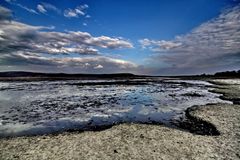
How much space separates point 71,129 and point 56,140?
9.78 ft

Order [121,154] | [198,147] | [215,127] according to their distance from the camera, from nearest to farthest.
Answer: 1. [121,154]
2. [198,147]
3. [215,127]

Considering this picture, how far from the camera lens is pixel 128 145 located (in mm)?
12234

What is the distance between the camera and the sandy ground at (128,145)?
10.8 m

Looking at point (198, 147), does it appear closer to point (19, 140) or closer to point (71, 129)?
point (71, 129)

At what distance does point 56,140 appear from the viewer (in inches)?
519

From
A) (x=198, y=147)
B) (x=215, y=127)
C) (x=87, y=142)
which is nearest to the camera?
(x=198, y=147)

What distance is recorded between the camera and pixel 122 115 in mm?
21281

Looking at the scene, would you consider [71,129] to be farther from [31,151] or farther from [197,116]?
[197,116]

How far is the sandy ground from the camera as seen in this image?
10836 millimetres

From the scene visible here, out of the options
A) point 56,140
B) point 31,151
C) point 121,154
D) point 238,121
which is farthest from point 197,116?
point 31,151

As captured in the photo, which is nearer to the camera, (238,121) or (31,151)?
(31,151)

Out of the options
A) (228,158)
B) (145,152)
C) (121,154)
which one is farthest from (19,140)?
(228,158)

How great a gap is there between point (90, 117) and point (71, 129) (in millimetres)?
4315

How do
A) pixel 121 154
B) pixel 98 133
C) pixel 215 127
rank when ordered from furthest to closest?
pixel 215 127 → pixel 98 133 → pixel 121 154
